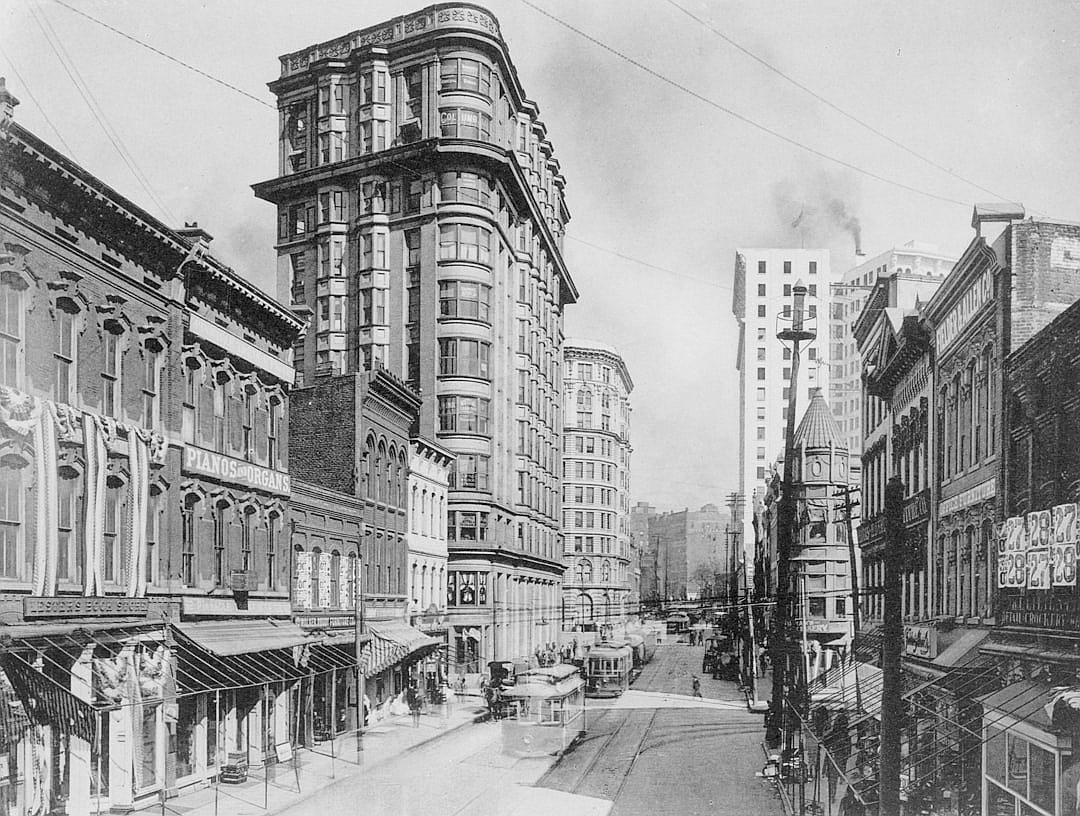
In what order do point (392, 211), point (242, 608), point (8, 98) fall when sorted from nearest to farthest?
point (8, 98), point (242, 608), point (392, 211)

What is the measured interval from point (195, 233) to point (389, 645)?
19086 millimetres

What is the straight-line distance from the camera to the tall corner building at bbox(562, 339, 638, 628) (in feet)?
346

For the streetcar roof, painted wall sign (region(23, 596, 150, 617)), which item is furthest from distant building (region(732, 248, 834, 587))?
painted wall sign (region(23, 596, 150, 617))

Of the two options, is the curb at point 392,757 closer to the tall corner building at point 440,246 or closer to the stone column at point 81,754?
the stone column at point 81,754

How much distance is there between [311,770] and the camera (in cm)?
2867

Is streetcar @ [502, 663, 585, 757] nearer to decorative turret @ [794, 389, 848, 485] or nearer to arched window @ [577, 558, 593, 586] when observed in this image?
decorative turret @ [794, 389, 848, 485]

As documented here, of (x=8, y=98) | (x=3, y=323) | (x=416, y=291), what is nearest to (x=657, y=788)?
(x=3, y=323)

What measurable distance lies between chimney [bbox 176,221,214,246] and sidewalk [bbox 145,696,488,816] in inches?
513

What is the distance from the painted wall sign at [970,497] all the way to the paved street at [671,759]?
8450 millimetres

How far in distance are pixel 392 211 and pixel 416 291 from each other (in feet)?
14.1

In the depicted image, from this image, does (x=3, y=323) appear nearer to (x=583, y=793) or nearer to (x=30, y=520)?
(x=30, y=520)

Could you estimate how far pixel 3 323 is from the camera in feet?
63.1

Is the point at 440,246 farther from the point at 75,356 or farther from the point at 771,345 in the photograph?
the point at 771,345

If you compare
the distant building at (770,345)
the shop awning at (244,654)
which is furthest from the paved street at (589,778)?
the distant building at (770,345)
